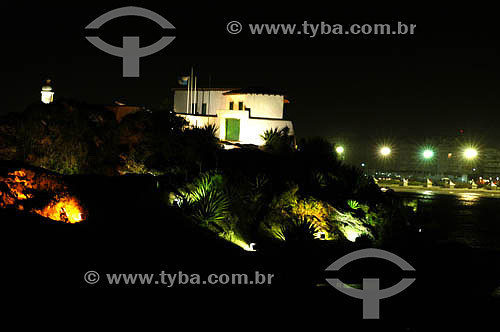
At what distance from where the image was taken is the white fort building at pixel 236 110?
101 ft

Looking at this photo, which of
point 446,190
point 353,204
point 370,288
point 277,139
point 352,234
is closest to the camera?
point 370,288

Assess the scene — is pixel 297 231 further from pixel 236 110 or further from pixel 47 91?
pixel 47 91

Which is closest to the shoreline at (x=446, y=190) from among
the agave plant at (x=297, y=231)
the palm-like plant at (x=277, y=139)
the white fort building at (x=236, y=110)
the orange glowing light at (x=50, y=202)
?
the white fort building at (x=236, y=110)

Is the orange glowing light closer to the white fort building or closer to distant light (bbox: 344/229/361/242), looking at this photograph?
distant light (bbox: 344/229/361/242)

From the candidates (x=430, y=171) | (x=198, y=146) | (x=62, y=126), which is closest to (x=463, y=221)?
(x=198, y=146)

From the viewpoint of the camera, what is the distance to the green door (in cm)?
3116

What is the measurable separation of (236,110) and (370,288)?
20.6 metres

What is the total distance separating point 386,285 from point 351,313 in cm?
255

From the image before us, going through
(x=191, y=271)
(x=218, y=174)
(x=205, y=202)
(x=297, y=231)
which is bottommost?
(x=191, y=271)

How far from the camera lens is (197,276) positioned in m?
11.9

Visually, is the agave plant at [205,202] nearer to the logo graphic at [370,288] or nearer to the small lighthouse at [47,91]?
the logo graphic at [370,288]

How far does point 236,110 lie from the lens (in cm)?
3184

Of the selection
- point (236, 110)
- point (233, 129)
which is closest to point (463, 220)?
point (233, 129)

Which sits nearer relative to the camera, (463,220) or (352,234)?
(352,234)
